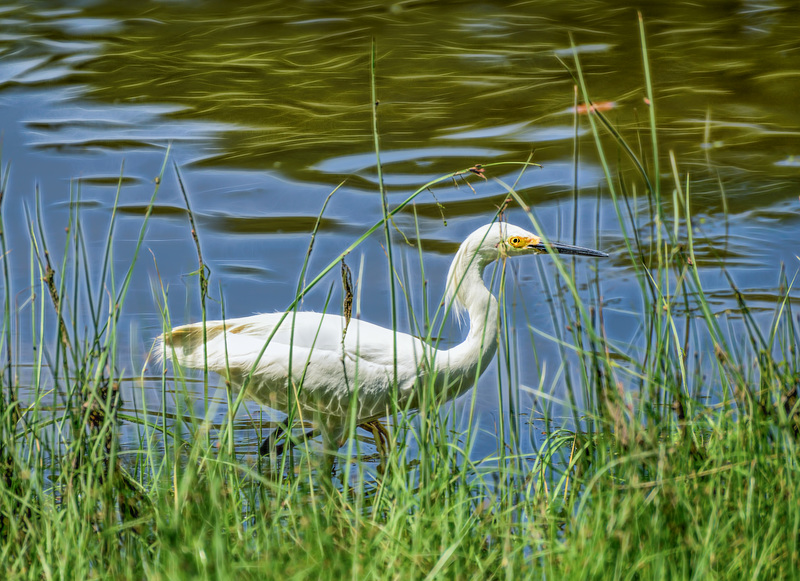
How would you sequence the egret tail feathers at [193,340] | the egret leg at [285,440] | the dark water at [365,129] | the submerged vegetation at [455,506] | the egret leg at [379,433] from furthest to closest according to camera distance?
the dark water at [365,129] → the egret leg at [379,433] → the egret tail feathers at [193,340] → the egret leg at [285,440] → the submerged vegetation at [455,506]

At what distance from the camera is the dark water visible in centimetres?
496

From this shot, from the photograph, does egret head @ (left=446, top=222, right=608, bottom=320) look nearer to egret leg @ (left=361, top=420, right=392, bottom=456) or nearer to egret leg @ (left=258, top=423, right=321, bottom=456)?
egret leg @ (left=361, top=420, right=392, bottom=456)

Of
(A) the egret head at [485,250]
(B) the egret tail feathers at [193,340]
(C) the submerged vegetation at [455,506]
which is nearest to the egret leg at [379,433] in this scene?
(A) the egret head at [485,250]

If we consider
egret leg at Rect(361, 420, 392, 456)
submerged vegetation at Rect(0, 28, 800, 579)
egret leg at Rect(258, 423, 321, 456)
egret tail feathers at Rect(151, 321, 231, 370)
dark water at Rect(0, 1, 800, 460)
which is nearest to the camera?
submerged vegetation at Rect(0, 28, 800, 579)

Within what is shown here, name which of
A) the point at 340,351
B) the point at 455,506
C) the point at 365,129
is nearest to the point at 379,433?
the point at 340,351

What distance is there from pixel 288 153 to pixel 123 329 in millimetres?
2512

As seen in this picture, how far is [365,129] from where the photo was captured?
6828mm

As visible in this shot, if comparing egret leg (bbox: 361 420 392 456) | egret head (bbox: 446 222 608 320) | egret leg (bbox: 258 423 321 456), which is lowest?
egret leg (bbox: 361 420 392 456)

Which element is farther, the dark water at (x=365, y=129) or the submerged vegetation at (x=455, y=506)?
the dark water at (x=365, y=129)

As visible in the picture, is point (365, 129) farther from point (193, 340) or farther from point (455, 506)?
point (455, 506)

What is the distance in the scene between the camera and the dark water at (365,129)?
4965mm

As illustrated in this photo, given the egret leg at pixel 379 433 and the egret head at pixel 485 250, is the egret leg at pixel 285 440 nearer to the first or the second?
the egret leg at pixel 379 433

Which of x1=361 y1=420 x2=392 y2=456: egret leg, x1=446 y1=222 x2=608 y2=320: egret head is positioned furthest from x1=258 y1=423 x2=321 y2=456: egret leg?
x1=446 y1=222 x2=608 y2=320: egret head

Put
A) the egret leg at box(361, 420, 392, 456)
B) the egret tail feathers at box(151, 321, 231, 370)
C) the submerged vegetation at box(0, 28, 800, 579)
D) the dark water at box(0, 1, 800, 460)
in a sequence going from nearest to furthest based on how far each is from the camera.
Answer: the submerged vegetation at box(0, 28, 800, 579)
the egret tail feathers at box(151, 321, 231, 370)
the egret leg at box(361, 420, 392, 456)
the dark water at box(0, 1, 800, 460)
